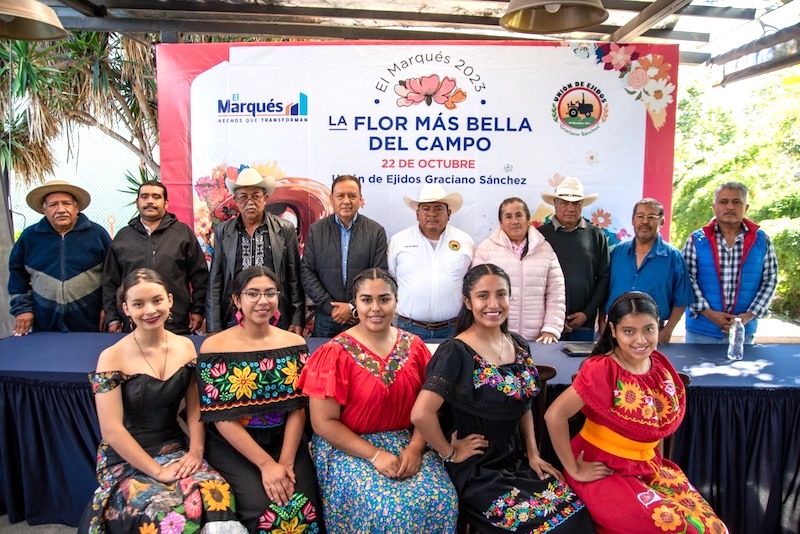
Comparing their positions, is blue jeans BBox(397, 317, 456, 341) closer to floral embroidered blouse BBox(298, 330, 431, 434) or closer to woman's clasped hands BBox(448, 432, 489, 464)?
floral embroidered blouse BBox(298, 330, 431, 434)

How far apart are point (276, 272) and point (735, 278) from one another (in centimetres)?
306

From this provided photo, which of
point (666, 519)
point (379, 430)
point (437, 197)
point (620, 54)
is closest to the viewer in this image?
point (666, 519)

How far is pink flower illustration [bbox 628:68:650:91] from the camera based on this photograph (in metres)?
4.50

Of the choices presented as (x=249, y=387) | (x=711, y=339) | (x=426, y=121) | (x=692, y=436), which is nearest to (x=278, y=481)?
(x=249, y=387)

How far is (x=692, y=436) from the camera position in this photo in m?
2.73

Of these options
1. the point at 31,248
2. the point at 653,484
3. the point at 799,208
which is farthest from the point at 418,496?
the point at 799,208

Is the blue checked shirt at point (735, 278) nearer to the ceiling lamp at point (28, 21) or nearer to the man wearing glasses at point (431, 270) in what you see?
the man wearing glasses at point (431, 270)

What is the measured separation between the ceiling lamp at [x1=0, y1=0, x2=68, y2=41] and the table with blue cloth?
1.91 metres

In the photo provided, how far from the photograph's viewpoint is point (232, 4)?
15.3 feet

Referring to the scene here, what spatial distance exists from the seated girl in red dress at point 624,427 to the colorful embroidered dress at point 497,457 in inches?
4.6

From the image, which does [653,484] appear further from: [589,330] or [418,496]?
[589,330]

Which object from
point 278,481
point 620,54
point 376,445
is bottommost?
point 278,481

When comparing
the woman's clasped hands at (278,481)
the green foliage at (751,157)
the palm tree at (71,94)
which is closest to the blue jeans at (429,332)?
the woman's clasped hands at (278,481)

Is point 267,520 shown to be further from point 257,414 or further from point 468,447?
point 468,447
